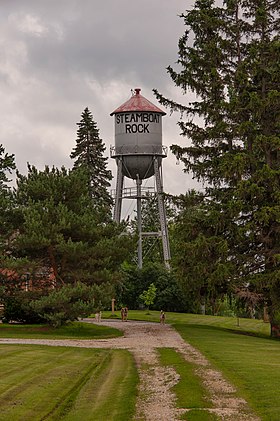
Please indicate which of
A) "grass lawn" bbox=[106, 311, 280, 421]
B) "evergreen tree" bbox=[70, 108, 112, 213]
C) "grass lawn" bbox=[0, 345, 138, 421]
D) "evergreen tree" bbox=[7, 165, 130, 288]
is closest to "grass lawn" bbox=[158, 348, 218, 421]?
"grass lawn" bbox=[106, 311, 280, 421]

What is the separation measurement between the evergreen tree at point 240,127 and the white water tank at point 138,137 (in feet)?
55.3

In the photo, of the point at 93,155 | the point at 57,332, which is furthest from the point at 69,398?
the point at 93,155

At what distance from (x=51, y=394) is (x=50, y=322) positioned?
2363 cm

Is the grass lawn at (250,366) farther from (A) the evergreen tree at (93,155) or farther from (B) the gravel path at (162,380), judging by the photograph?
(A) the evergreen tree at (93,155)

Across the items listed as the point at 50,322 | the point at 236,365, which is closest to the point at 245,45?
the point at 50,322

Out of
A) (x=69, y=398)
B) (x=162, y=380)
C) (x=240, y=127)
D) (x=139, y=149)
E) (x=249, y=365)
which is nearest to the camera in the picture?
(x=69, y=398)

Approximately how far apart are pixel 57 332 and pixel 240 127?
47.8 ft

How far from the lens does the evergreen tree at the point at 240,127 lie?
37.0 m

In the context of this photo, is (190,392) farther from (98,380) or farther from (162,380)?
(98,380)

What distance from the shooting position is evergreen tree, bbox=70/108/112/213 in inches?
2936

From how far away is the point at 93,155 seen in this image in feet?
246

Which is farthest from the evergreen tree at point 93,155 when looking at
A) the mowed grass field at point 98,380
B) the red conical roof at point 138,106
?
the mowed grass field at point 98,380

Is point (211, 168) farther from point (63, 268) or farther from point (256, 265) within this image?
point (63, 268)

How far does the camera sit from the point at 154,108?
2375 inches
